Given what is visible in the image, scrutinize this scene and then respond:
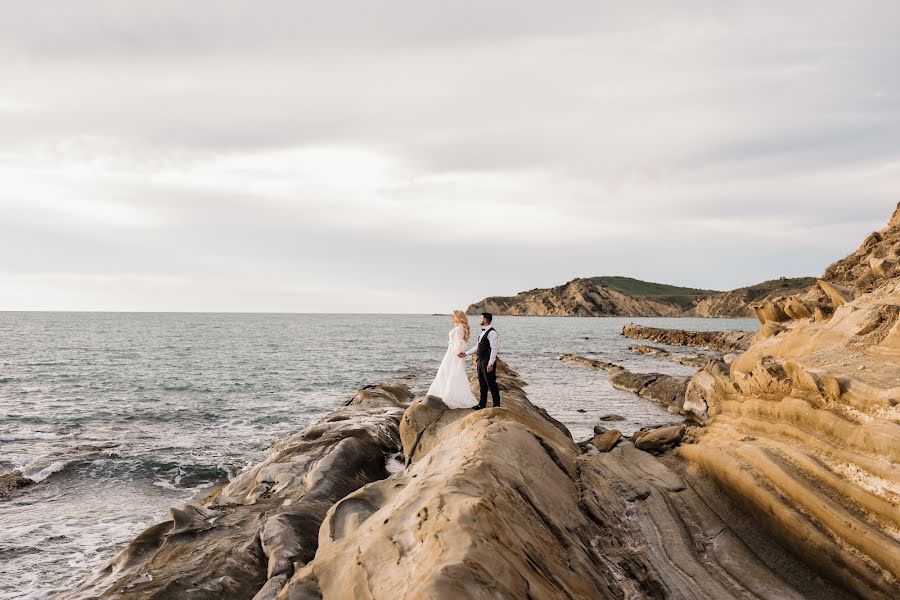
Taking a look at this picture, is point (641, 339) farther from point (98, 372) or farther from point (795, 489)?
point (795, 489)

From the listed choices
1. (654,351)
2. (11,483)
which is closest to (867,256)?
(654,351)

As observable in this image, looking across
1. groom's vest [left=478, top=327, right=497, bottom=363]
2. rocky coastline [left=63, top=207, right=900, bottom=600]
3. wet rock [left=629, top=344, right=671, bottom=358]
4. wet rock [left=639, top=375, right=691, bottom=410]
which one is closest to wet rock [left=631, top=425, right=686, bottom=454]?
rocky coastline [left=63, top=207, right=900, bottom=600]

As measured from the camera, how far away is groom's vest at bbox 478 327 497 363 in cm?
1245

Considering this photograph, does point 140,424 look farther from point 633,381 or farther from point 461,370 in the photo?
point 633,381

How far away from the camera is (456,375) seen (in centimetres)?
1302

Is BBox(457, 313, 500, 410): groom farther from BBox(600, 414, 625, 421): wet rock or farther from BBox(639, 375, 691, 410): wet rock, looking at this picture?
BBox(639, 375, 691, 410): wet rock

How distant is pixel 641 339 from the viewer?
85.4 metres

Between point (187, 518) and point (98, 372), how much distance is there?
38.6 meters

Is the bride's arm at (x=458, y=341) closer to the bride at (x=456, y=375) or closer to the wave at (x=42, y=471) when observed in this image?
the bride at (x=456, y=375)

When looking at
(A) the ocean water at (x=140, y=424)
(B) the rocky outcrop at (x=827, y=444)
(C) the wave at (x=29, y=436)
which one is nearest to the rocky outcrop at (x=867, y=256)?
(A) the ocean water at (x=140, y=424)

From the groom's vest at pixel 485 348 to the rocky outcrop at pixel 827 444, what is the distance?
456 cm

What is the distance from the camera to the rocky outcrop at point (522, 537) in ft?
13.7

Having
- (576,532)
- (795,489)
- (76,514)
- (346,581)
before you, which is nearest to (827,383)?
(795,489)

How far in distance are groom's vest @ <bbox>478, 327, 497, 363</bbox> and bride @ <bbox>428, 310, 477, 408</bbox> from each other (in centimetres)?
43
